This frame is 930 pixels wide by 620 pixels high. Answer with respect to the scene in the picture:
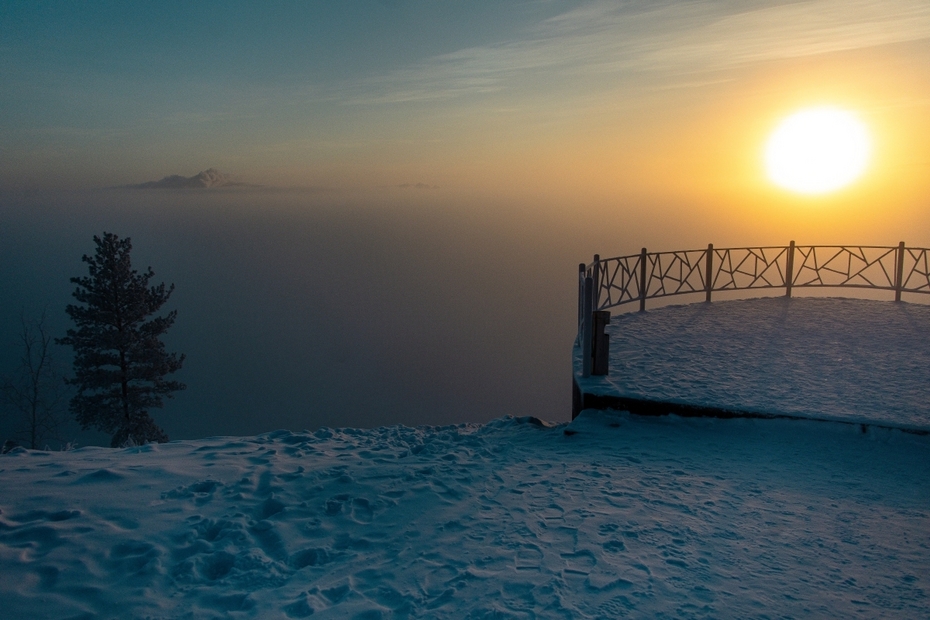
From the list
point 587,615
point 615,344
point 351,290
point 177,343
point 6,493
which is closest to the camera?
point 587,615

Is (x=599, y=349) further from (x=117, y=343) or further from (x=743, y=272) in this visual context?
(x=117, y=343)

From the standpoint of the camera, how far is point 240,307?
151 meters

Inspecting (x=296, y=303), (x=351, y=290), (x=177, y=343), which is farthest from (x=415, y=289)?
(x=177, y=343)

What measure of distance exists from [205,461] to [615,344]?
21.7 feet

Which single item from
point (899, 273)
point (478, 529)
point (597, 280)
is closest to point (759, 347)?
point (597, 280)

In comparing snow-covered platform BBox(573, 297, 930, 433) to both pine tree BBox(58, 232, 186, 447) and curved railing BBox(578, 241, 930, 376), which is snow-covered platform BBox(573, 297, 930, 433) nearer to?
curved railing BBox(578, 241, 930, 376)

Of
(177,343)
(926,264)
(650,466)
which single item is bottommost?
(177,343)

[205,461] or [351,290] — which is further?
[351,290]

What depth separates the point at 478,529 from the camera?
188 inches

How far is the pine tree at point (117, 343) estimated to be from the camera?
2088 cm

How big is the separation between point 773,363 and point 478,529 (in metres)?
6.28

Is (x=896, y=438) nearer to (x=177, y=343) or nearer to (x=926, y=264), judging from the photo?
(x=926, y=264)

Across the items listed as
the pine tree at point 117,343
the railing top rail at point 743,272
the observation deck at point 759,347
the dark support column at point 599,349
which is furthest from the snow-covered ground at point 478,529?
the pine tree at point 117,343

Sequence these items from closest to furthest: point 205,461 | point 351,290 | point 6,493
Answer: point 6,493 < point 205,461 < point 351,290
